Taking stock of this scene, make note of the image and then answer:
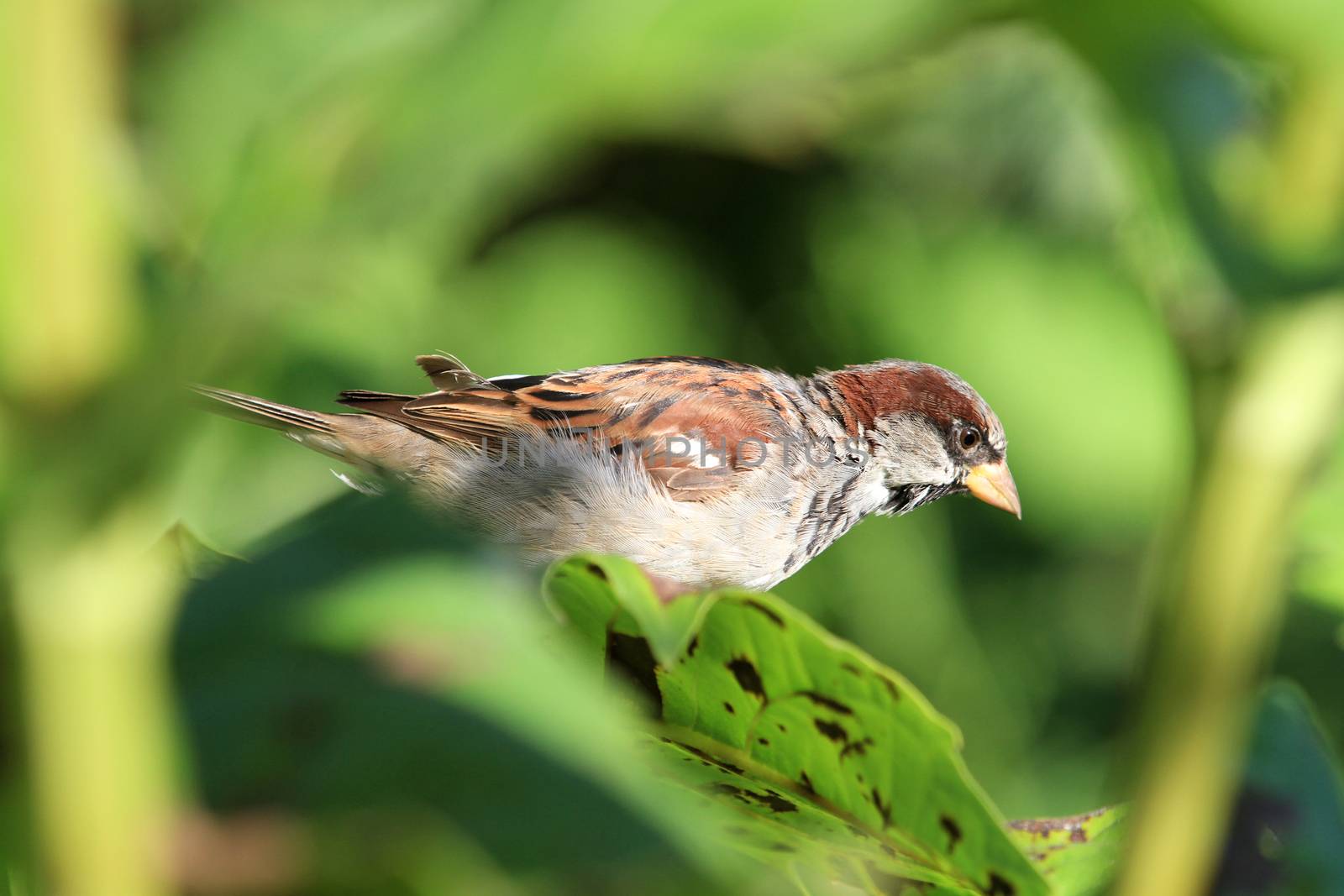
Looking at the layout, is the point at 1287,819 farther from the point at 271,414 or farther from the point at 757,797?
the point at 271,414

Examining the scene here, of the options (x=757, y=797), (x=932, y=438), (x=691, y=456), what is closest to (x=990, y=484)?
(x=932, y=438)

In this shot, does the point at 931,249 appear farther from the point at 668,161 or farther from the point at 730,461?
the point at 730,461

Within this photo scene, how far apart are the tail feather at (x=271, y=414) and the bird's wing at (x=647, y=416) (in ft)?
A: 1.26

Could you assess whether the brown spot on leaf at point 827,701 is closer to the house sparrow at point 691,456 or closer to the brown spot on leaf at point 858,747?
the brown spot on leaf at point 858,747

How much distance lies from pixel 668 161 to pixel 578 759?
265cm

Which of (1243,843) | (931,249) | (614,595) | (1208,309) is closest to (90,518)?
(614,595)

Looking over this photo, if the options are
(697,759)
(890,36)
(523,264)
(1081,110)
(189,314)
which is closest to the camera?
(189,314)

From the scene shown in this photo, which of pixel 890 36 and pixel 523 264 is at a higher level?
pixel 523 264

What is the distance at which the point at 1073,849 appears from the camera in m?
1.16

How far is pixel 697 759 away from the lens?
40.0 inches

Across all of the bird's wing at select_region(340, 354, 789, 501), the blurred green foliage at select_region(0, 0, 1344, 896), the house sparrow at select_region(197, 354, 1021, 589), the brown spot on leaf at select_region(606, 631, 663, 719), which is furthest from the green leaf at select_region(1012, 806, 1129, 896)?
the bird's wing at select_region(340, 354, 789, 501)

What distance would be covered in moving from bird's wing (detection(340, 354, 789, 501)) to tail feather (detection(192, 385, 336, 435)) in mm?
383

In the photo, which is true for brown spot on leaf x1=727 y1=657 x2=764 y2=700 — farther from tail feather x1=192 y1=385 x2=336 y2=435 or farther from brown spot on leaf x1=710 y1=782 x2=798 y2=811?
tail feather x1=192 y1=385 x2=336 y2=435

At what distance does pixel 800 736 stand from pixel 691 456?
1307 mm
